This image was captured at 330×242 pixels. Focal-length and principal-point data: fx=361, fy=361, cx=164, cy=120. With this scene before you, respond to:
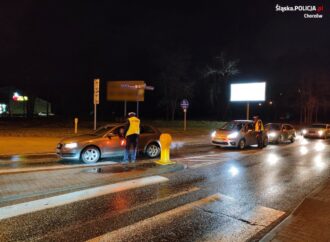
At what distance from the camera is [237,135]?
18672mm

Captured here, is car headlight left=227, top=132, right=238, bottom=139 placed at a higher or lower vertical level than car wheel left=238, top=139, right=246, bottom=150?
higher

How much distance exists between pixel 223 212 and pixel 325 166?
7.98 metres

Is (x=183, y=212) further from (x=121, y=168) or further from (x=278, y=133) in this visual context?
(x=278, y=133)

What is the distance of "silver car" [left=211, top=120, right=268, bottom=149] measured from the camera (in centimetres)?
1867

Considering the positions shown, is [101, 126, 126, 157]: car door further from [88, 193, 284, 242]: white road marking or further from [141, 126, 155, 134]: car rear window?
[88, 193, 284, 242]: white road marking

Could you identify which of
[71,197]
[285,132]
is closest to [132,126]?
[71,197]

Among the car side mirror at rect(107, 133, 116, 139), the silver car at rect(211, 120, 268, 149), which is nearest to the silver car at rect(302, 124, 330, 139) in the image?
the silver car at rect(211, 120, 268, 149)

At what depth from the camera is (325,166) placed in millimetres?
13250

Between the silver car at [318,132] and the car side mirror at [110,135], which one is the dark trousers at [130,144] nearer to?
the car side mirror at [110,135]

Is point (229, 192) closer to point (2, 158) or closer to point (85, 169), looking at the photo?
point (85, 169)

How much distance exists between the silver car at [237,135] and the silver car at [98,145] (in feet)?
18.5

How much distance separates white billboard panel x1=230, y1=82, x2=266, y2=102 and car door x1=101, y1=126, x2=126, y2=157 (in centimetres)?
3007

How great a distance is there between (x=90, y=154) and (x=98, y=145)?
43 centimetres

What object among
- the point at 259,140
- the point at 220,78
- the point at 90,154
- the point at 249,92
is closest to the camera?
the point at 90,154
